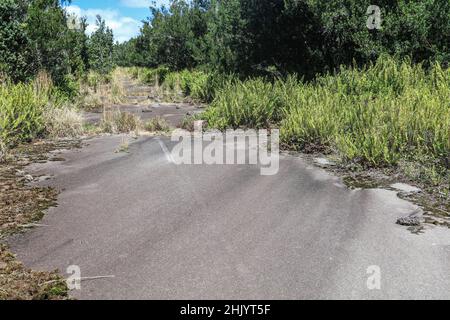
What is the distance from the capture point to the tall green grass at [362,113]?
620 centimetres

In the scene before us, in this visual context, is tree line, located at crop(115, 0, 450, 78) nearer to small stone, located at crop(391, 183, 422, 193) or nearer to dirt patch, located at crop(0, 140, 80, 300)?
small stone, located at crop(391, 183, 422, 193)

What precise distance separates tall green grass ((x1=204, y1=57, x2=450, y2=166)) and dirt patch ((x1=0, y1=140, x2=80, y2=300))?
390 cm

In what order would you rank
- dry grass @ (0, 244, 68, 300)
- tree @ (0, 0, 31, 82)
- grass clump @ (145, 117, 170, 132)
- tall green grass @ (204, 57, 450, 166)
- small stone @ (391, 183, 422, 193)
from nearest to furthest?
dry grass @ (0, 244, 68, 300) < small stone @ (391, 183, 422, 193) < tall green grass @ (204, 57, 450, 166) < grass clump @ (145, 117, 170, 132) < tree @ (0, 0, 31, 82)

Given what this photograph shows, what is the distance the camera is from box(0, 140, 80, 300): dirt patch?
10.5ft

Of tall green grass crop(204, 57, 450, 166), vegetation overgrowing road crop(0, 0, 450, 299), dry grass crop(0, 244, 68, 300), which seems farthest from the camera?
tall green grass crop(204, 57, 450, 166)

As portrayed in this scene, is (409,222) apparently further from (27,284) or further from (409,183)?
(27,284)

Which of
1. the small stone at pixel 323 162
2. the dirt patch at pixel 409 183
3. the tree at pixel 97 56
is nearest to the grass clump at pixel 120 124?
the small stone at pixel 323 162

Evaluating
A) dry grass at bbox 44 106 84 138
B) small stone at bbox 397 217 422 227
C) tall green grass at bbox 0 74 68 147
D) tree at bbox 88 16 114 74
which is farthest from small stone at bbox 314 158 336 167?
tree at bbox 88 16 114 74

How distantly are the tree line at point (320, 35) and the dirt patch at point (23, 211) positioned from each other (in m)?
7.02

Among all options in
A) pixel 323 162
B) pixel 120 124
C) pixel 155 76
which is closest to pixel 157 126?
pixel 120 124

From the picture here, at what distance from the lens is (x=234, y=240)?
4.04m

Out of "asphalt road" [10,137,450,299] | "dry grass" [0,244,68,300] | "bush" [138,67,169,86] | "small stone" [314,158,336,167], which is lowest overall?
"dry grass" [0,244,68,300]

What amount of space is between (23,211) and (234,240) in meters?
2.53

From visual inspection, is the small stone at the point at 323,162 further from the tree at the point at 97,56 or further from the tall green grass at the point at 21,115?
the tree at the point at 97,56
